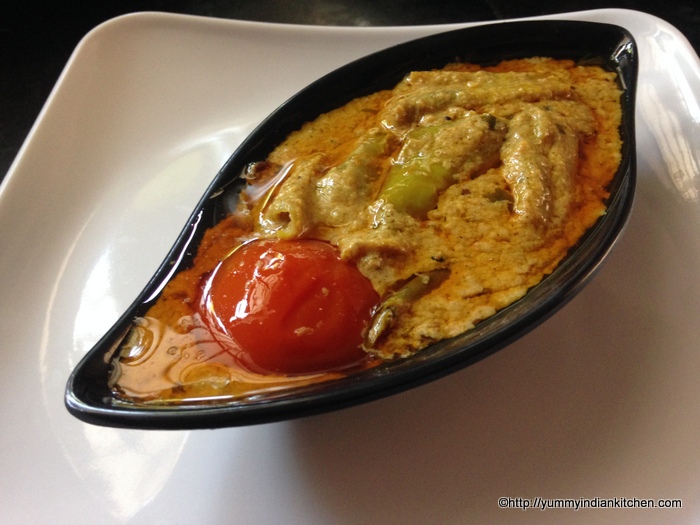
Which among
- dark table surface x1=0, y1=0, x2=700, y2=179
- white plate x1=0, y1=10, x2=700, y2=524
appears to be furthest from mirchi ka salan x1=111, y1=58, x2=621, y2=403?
dark table surface x1=0, y1=0, x2=700, y2=179

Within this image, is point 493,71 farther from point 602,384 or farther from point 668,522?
point 668,522

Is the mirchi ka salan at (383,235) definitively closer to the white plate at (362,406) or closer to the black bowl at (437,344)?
the black bowl at (437,344)

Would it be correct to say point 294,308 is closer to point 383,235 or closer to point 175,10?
point 383,235

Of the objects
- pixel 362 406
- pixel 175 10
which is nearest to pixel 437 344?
pixel 362 406

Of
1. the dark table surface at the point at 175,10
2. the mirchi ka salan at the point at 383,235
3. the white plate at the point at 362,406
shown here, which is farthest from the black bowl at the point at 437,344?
the dark table surface at the point at 175,10

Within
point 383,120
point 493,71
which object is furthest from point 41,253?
point 493,71

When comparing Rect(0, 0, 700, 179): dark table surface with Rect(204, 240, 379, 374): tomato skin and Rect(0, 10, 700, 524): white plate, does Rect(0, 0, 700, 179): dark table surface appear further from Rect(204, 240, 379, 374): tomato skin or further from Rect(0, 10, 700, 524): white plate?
Rect(204, 240, 379, 374): tomato skin
